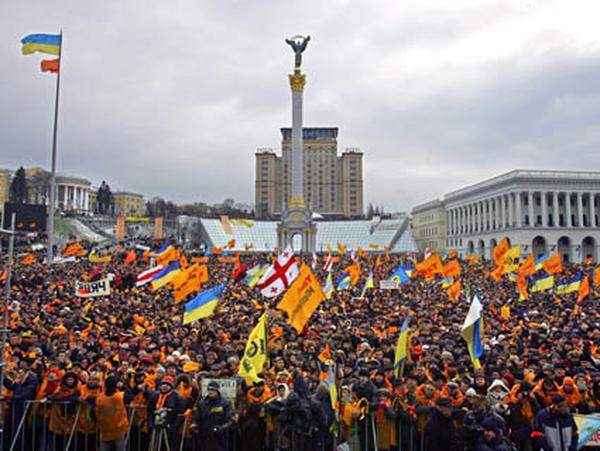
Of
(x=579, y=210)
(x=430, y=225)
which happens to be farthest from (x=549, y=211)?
(x=430, y=225)

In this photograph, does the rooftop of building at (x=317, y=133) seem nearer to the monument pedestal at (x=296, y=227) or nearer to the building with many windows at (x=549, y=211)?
the building with many windows at (x=549, y=211)

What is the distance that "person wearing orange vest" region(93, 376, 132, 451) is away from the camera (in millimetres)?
6961

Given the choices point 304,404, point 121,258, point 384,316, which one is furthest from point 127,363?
point 121,258

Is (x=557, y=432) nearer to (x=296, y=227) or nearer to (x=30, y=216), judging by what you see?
(x=30, y=216)

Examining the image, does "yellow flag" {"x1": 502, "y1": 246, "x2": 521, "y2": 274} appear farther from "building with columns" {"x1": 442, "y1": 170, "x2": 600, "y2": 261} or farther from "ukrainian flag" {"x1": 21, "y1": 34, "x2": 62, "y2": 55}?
"building with columns" {"x1": 442, "y1": 170, "x2": 600, "y2": 261}

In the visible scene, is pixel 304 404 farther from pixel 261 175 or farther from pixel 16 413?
pixel 261 175

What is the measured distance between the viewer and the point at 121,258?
44.6 metres

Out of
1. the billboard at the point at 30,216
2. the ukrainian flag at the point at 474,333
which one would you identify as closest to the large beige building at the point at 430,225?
the billboard at the point at 30,216

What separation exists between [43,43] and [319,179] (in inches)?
4704

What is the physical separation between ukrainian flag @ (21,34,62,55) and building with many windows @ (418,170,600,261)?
62.0m

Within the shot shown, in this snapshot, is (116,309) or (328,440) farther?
(116,309)

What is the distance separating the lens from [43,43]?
100 ft

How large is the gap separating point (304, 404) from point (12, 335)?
8.76 m

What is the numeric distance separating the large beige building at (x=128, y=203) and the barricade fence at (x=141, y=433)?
144742 mm
